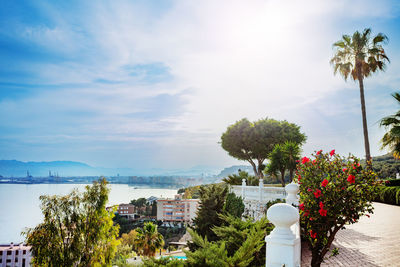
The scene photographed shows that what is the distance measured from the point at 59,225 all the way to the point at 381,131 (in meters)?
20.5

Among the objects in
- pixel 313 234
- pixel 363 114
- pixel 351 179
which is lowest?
pixel 313 234

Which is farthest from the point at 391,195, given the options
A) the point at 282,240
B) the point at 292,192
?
the point at 282,240

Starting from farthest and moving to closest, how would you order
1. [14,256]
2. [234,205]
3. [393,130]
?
[14,256] < [234,205] < [393,130]

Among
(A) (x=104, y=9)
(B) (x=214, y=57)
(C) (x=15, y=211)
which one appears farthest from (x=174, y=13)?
(C) (x=15, y=211)

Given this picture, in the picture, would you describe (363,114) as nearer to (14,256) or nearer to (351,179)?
(351,179)

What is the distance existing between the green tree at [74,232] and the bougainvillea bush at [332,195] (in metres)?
17.0

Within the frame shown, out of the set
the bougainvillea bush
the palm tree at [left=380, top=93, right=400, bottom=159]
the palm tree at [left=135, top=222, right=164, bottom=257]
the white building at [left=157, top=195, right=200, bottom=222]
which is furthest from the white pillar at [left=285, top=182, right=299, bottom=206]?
the white building at [left=157, top=195, right=200, bottom=222]

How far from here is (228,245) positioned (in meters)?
6.20

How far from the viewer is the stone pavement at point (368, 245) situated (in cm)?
664

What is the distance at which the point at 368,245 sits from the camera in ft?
26.1

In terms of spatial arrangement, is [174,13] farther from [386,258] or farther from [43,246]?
[43,246]

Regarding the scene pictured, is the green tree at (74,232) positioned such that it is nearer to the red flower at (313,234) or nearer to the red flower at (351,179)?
the red flower at (313,234)

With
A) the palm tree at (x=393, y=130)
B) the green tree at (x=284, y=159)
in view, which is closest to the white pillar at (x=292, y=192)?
the palm tree at (x=393, y=130)

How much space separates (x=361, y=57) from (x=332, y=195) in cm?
1961
